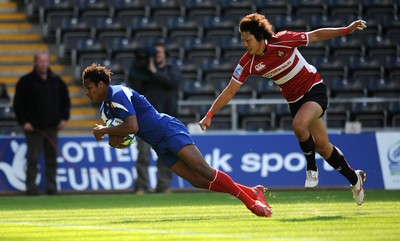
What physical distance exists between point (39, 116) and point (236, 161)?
366 cm

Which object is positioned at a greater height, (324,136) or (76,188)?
(324,136)

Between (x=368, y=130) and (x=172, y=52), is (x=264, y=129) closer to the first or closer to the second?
(x=368, y=130)

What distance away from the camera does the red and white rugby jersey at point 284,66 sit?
39.7ft

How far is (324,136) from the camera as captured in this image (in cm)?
1259

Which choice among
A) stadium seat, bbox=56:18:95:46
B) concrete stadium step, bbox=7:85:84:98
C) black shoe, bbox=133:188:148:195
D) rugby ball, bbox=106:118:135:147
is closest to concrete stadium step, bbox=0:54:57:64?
stadium seat, bbox=56:18:95:46

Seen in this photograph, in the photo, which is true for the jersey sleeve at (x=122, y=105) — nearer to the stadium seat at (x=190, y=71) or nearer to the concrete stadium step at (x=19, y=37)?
the stadium seat at (x=190, y=71)

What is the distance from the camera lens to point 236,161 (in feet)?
59.8

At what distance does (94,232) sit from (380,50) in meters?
14.8

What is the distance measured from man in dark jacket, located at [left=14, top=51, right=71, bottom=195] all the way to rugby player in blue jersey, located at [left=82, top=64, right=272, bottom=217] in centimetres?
686

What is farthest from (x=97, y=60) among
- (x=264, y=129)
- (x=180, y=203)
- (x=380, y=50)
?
(x=180, y=203)

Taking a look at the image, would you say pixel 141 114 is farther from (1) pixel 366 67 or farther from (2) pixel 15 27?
(2) pixel 15 27

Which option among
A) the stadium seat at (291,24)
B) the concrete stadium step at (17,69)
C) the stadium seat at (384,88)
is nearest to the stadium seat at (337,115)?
the stadium seat at (384,88)

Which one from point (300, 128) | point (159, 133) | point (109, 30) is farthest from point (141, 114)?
point (109, 30)

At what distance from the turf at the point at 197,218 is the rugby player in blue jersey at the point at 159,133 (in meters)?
0.33
